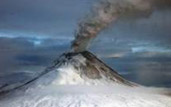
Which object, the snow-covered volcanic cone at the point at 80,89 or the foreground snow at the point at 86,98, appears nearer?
the foreground snow at the point at 86,98

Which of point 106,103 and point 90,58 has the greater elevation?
point 90,58

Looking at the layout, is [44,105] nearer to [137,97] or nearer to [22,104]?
[22,104]

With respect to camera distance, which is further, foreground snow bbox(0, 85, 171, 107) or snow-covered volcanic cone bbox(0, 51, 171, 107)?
snow-covered volcanic cone bbox(0, 51, 171, 107)

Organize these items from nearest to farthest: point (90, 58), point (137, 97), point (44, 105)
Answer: point (44, 105), point (137, 97), point (90, 58)

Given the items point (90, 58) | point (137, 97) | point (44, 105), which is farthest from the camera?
point (90, 58)

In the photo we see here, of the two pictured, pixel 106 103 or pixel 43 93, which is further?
pixel 43 93

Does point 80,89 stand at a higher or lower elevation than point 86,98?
higher

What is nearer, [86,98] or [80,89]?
[86,98]

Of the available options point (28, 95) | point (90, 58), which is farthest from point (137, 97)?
point (28, 95)
